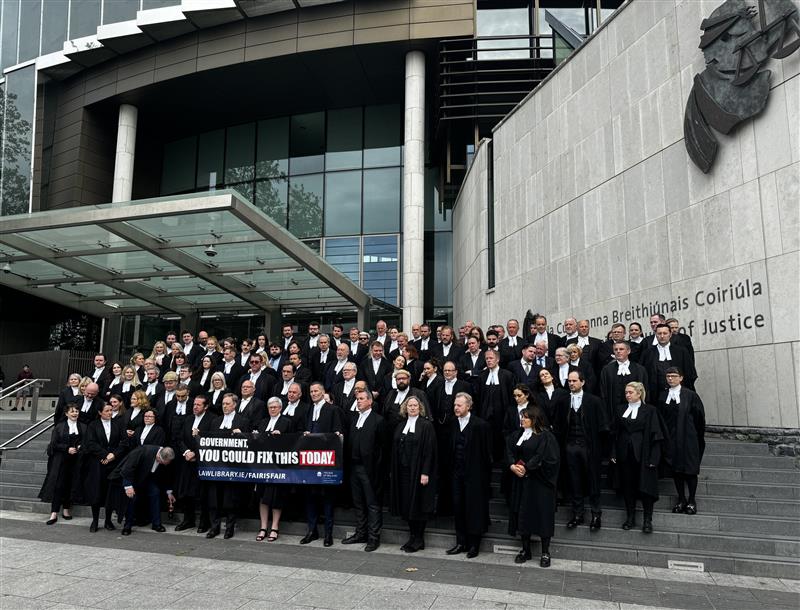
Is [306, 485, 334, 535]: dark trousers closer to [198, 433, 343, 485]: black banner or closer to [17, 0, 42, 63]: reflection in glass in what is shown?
[198, 433, 343, 485]: black banner

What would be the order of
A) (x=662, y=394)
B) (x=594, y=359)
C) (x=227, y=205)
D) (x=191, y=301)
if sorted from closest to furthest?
(x=662, y=394)
(x=594, y=359)
(x=227, y=205)
(x=191, y=301)

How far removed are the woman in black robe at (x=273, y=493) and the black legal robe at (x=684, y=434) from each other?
496cm

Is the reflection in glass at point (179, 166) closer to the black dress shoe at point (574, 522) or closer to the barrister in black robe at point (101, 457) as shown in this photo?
the barrister in black robe at point (101, 457)

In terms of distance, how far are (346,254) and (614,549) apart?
19.0 metres

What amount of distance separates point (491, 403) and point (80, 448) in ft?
20.6

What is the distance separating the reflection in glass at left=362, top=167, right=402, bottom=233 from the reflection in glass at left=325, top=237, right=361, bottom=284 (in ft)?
2.59

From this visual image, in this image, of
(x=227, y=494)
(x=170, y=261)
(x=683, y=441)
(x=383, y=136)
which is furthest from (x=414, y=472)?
(x=383, y=136)

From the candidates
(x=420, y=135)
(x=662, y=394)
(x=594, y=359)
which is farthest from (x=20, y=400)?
(x=662, y=394)

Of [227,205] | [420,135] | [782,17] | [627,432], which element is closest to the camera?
[627,432]

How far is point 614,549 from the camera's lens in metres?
6.59

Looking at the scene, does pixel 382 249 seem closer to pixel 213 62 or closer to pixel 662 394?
pixel 213 62

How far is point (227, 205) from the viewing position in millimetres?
10898

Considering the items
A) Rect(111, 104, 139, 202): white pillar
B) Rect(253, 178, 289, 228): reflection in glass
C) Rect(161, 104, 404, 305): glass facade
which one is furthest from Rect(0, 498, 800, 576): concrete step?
Rect(111, 104, 139, 202): white pillar

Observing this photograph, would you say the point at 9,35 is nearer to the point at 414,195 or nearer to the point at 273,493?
the point at 414,195
